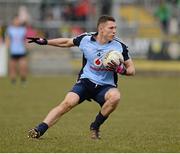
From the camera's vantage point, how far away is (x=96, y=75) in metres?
10.9

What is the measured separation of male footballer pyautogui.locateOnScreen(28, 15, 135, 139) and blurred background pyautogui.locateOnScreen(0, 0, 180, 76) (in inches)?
797

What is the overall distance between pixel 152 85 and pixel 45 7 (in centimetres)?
1186

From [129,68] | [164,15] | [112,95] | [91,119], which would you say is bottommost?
[91,119]

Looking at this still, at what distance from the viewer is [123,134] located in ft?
38.8

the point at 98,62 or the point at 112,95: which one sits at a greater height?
the point at 98,62

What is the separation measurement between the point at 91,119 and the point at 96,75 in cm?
419

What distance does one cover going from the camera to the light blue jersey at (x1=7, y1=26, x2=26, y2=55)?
86.5 ft

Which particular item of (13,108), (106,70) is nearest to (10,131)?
(106,70)

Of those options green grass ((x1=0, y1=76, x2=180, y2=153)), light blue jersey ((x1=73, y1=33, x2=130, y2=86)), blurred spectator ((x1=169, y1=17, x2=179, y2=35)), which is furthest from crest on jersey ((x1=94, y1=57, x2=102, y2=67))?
blurred spectator ((x1=169, y1=17, x2=179, y2=35))

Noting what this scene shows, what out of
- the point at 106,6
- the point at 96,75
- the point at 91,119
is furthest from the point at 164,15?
the point at 96,75

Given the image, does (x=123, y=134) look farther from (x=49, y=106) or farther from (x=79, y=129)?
(x=49, y=106)

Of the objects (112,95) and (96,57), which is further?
(96,57)

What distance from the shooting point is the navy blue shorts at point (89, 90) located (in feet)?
35.6

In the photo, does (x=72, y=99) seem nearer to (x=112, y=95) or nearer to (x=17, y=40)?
(x=112, y=95)
